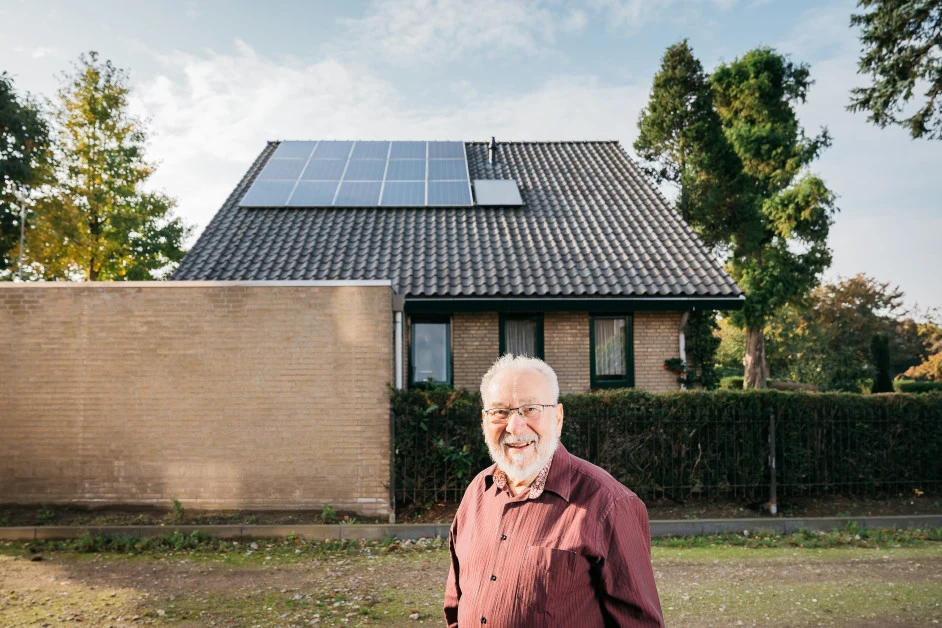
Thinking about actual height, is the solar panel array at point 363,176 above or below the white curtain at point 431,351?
above

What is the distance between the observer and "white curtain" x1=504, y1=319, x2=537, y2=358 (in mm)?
15023

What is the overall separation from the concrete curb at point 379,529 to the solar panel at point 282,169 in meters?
11.5

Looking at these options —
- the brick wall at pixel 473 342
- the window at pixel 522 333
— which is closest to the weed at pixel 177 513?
the brick wall at pixel 473 342

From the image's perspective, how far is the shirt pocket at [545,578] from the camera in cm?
236

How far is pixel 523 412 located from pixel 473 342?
12.1m

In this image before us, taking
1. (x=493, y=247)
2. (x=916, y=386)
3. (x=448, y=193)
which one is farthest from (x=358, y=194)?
(x=916, y=386)

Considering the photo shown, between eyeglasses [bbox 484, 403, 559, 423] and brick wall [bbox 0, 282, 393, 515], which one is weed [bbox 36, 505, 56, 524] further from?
eyeglasses [bbox 484, 403, 559, 423]

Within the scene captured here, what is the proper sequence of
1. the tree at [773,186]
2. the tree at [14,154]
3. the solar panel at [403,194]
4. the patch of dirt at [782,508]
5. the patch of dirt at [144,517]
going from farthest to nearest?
1. the tree at [773,186]
2. the tree at [14,154]
3. the solar panel at [403,194]
4. the patch of dirt at [782,508]
5. the patch of dirt at [144,517]

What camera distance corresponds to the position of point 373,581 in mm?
7551

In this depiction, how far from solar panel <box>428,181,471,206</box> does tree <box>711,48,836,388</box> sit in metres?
14.5

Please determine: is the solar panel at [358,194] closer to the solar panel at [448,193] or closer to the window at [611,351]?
the solar panel at [448,193]

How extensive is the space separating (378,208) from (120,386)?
8.47 m

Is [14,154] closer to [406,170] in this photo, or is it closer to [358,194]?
[358,194]

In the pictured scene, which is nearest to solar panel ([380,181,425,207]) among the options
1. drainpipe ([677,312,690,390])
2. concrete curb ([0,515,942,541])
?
drainpipe ([677,312,690,390])
